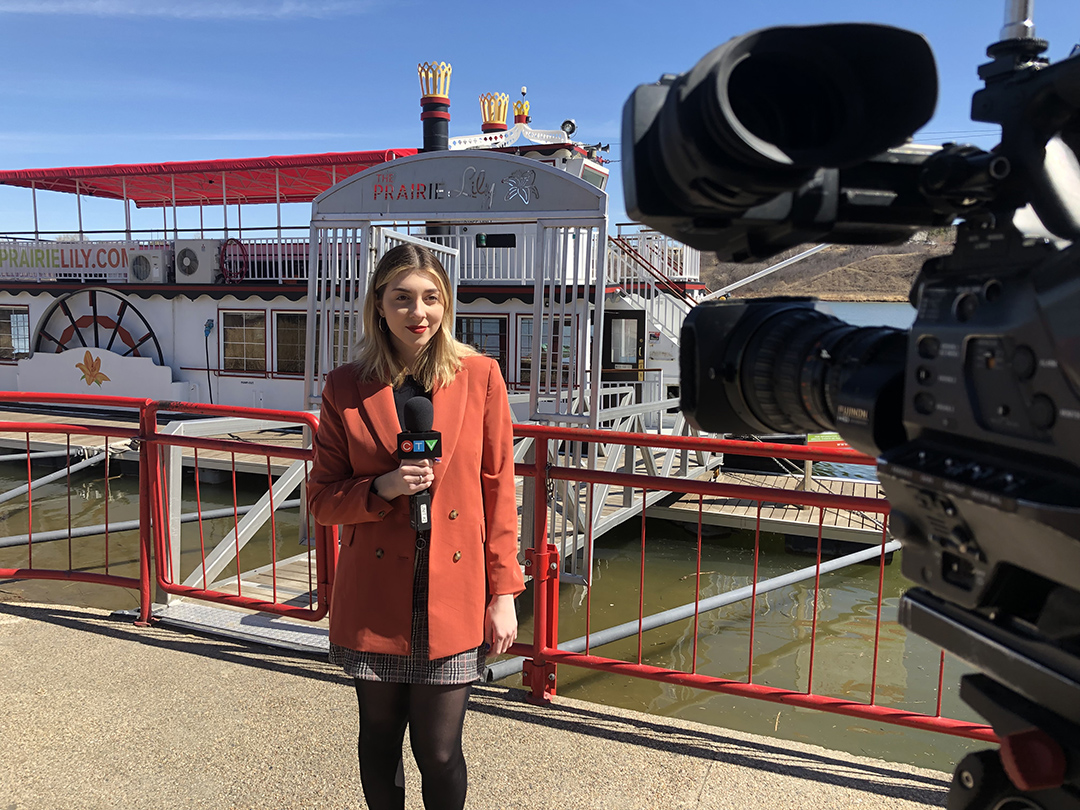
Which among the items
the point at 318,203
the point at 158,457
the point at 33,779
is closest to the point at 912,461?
the point at 33,779

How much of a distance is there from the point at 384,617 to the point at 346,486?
0.35 meters

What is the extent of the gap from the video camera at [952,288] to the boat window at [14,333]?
19214 millimetres

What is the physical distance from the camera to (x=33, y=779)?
283 cm

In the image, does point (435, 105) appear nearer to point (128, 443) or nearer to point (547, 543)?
point (128, 443)

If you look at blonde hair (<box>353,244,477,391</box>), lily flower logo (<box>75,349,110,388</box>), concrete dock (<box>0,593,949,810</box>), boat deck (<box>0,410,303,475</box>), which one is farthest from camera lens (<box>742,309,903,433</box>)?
lily flower logo (<box>75,349,110,388</box>)

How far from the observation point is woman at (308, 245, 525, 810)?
2.00 m

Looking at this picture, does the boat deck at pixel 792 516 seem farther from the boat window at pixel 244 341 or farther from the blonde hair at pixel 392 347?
the boat window at pixel 244 341

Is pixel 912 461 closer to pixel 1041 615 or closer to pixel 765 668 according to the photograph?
pixel 1041 615

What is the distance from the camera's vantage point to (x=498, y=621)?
214cm

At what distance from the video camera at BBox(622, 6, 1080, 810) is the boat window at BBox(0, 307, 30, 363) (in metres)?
19.2

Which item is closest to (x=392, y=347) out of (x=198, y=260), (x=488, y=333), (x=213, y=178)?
(x=488, y=333)

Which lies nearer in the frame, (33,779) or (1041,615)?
(1041,615)

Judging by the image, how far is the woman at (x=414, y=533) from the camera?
6.57ft

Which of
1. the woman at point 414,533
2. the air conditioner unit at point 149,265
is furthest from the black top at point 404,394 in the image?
the air conditioner unit at point 149,265
